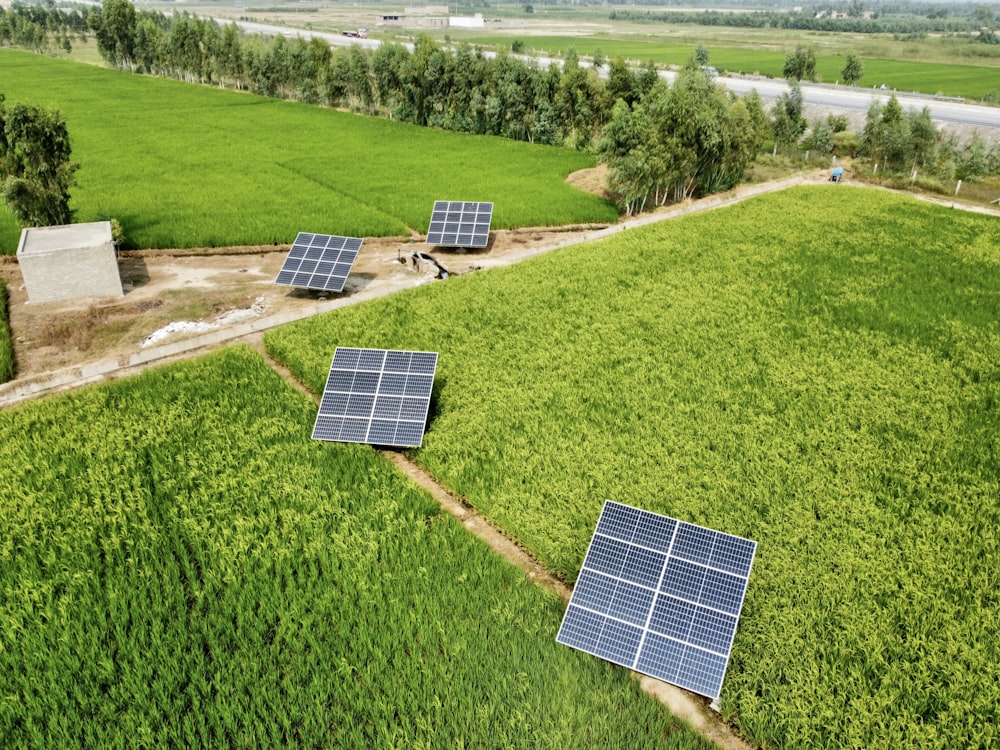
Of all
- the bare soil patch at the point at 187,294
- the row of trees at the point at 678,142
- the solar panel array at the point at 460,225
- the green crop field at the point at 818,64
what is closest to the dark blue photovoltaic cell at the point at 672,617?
the bare soil patch at the point at 187,294

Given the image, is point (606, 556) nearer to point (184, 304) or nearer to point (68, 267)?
point (184, 304)

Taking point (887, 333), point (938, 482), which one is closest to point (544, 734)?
point (938, 482)

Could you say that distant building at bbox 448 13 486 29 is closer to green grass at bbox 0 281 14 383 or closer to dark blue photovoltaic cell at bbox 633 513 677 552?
green grass at bbox 0 281 14 383

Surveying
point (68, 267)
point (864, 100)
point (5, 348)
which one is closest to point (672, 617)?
point (5, 348)

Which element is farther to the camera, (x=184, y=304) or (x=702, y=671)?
(x=184, y=304)

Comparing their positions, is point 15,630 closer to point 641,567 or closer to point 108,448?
point 108,448

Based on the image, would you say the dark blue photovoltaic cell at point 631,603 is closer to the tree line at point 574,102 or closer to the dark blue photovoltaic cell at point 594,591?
the dark blue photovoltaic cell at point 594,591

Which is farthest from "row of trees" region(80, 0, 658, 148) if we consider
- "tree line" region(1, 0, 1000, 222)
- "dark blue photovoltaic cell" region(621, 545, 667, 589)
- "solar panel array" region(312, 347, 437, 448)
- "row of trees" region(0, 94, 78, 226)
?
"dark blue photovoltaic cell" region(621, 545, 667, 589)
